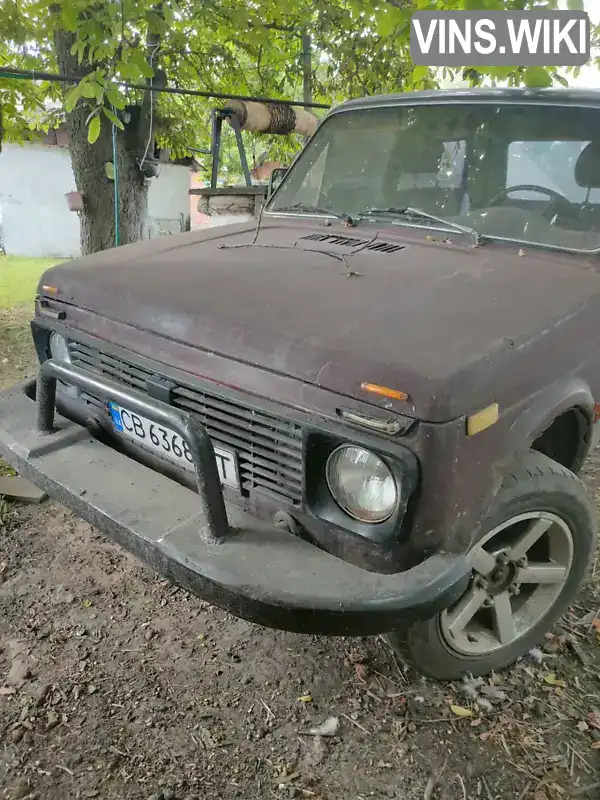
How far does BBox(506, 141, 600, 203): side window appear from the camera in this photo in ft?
9.28

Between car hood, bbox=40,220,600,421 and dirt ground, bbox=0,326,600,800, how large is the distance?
1.35m

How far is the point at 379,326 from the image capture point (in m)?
2.05

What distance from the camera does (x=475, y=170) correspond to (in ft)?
9.89

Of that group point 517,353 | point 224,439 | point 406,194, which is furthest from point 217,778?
point 406,194

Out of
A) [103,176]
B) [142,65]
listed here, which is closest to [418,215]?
[142,65]

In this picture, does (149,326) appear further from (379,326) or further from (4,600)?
(4,600)

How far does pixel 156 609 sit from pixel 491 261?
216 centimetres

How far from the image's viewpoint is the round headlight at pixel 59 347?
2832mm

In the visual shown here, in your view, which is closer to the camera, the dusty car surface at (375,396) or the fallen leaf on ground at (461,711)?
the dusty car surface at (375,396)

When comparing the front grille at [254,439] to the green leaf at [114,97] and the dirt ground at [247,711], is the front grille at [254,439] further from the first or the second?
the green leaf at [114,97]

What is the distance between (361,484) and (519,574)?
39.2 inches

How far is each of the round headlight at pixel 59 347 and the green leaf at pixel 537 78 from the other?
8.49 ft

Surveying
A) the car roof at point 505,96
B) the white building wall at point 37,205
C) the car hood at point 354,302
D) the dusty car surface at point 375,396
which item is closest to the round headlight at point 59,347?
the dusty car surface at point 375,396

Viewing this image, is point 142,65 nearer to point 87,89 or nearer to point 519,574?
point 87,89
